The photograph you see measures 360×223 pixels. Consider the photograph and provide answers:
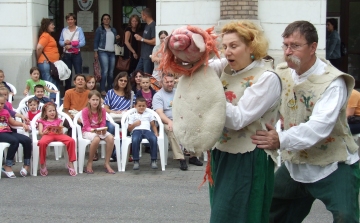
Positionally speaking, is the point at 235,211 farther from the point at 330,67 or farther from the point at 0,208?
the point at 0,208

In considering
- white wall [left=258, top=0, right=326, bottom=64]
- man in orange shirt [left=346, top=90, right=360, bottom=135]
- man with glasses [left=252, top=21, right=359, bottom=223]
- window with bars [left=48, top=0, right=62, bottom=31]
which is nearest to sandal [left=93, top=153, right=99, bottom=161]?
man in orange shirt [left=346, top=90, right=360, bottom=135]

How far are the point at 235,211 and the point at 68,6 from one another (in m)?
12.6

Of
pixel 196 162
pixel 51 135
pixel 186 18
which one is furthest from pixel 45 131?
pixel 186 18

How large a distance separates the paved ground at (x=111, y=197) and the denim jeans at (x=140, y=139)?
0.80 ft

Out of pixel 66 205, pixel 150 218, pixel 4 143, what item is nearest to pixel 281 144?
pixel 150 218

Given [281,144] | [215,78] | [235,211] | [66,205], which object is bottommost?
[66,205]

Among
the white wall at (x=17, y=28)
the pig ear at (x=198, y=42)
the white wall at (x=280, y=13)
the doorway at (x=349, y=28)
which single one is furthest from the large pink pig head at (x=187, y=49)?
the doorway at (x=349, y=28)

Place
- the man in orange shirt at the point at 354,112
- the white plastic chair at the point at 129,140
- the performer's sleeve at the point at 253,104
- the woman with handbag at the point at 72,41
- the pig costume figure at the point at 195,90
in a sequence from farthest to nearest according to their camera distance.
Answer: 1. the woman with handbag at the point at 72,41
2. the white plastic chair at the point at 129,140
3. the man in orange shirt at the point at 354,112
4. the performer's sleeve at the point at 253,104
5. the pig costume figure at the point at 195,90

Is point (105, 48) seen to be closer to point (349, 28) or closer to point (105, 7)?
point (105, 7)

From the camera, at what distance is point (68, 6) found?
16.0 m

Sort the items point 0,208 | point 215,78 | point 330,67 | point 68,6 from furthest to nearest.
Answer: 1. point 68,6
2. point 0,208
3. point 330,67
4. point 215,78

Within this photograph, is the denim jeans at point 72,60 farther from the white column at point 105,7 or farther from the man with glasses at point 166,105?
the man with glasses at point 166,105

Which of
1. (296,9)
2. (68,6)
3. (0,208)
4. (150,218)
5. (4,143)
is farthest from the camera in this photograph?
(68,6)

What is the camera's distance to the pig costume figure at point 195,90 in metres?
3.87
